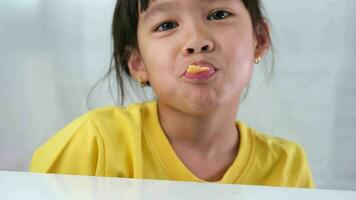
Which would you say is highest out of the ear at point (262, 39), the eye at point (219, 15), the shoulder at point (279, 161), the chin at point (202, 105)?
the eye at point (219, 15)

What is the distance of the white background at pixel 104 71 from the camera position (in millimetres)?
702

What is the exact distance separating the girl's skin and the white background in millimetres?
46

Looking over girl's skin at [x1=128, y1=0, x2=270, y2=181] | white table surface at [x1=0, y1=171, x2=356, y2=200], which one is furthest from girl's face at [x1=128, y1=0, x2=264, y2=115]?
white table surface at [x1=0, y1=171, x2=356, y2=200]

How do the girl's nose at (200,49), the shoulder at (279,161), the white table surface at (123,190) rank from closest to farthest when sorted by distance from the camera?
the white table surface at (123,190) → the girl's nose at (200,49) → the shoulder at (279,161)

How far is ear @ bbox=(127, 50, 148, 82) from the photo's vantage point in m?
0.71

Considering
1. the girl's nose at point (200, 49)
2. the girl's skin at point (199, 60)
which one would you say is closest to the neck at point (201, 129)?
the girl's skin at point (199, 60)

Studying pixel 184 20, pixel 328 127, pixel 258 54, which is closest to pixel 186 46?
pixel 184 20

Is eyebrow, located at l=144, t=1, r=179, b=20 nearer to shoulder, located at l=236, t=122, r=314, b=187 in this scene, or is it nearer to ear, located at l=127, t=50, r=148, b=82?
ear, located at l=127, t=50, r=148, b=82

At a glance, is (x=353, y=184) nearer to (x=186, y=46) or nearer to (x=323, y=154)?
(x=323, y=154)

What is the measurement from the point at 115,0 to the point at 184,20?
11 centimetres

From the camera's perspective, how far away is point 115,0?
2.29ft

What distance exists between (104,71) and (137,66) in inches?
1.9

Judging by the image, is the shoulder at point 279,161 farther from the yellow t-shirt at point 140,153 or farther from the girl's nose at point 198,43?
the girl's nose at point 198,43

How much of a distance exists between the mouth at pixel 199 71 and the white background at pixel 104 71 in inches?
4.9
